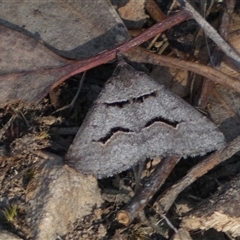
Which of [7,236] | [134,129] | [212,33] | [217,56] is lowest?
[7,236]

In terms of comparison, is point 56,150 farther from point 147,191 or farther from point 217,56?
point 217,56

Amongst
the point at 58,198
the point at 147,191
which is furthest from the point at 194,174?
the point at 58,198

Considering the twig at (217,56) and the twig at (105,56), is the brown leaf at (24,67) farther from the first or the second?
the twig at (217,56)

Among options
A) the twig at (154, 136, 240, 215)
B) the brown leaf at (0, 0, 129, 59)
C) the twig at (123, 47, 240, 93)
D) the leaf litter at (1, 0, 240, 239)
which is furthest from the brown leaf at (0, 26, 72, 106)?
the twig at (154, 136, 240, 215)

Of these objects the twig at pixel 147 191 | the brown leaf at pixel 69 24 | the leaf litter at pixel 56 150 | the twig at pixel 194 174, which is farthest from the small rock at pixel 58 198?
the brown leaf at pixel 69 24

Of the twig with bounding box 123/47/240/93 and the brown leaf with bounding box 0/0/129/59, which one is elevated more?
the brown leaf with bounding box 0/0/129/59

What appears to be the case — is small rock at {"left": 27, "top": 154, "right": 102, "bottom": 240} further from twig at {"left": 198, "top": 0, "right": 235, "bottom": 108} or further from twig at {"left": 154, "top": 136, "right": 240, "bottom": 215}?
twig at {"left": 198, "top": 0, "right": 235, "bottom": 108}
